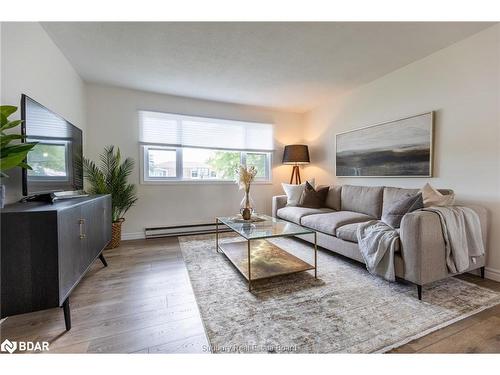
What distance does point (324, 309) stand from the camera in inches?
60.7

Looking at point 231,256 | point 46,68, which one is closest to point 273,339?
point 231,256

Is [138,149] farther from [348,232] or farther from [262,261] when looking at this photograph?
[348,232]

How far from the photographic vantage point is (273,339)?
125 cm

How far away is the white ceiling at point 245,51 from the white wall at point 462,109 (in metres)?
0.17

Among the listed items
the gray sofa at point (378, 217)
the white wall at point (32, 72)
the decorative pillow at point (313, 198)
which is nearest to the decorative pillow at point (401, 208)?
the gray sofa at point (378, 217)

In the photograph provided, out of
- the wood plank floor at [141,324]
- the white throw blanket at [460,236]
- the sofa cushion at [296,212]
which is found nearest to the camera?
the wood plank floor at [141,324]

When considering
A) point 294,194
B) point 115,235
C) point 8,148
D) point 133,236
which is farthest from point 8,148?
point 294,194

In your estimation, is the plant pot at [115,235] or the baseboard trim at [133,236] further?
the baseboard trim at [133,236]

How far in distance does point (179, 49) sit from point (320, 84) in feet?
6.60

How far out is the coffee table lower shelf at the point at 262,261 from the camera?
1.93m

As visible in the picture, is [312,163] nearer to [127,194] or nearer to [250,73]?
[250,73]

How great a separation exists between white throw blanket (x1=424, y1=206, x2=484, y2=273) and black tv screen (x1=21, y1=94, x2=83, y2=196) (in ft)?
9.74

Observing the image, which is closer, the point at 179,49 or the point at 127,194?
the point at 179,49

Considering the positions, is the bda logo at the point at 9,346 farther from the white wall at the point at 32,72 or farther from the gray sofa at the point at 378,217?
the gray sofa at the point at 378,217
